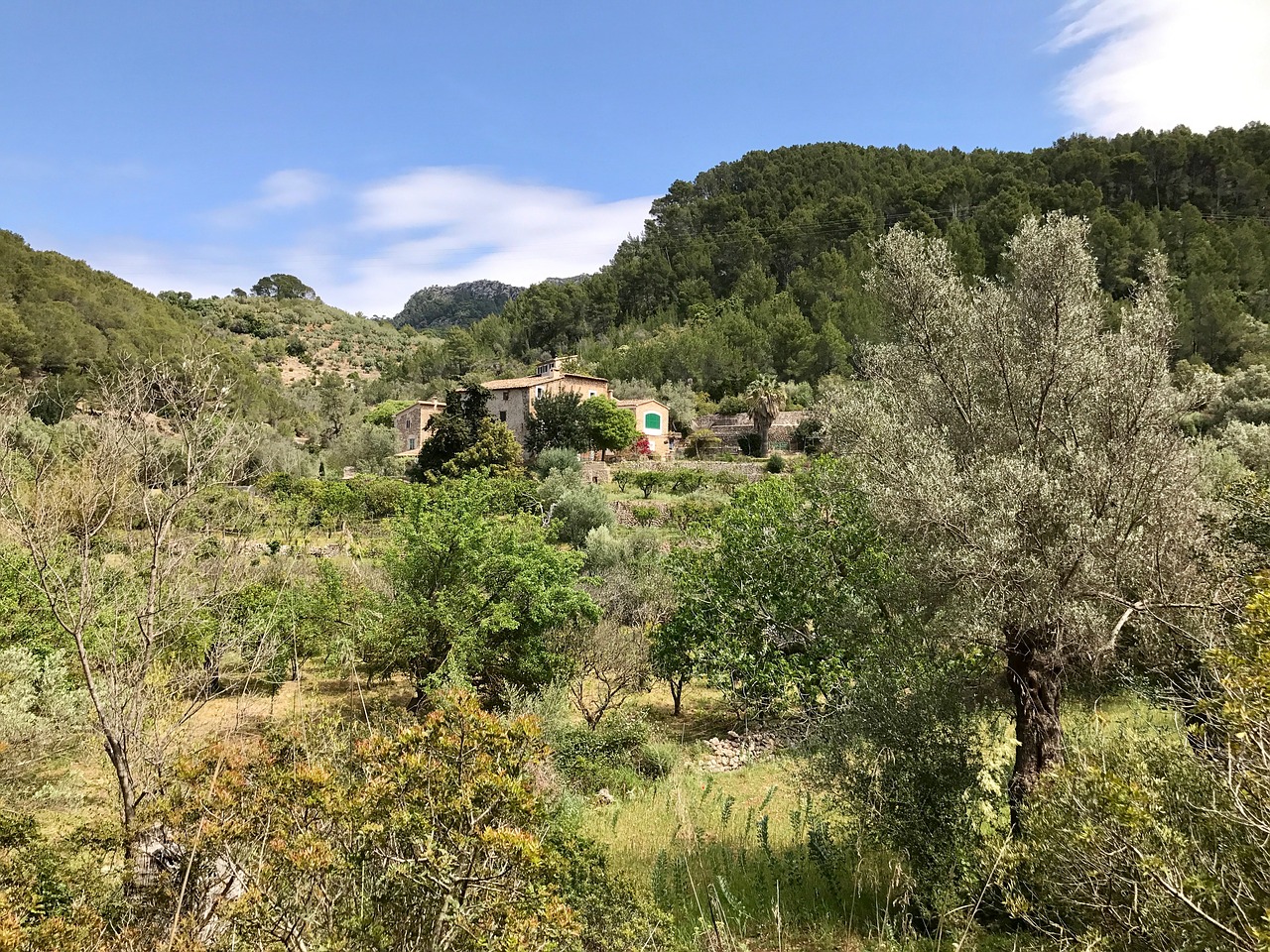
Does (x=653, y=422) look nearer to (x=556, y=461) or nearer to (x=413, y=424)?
(x=556, y=461)

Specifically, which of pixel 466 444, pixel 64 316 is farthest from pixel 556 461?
pixel 64 316

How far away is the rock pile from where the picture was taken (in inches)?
464

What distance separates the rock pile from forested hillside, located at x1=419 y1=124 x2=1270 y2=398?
3973 centimetres

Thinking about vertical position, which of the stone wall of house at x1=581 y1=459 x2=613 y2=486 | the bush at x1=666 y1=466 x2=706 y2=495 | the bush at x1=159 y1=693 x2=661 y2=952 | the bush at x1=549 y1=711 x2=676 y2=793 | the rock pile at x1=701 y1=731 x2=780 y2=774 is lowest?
the rock pile at x1=701 y1=731 x2=780 y2=774

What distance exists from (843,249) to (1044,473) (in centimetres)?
7498

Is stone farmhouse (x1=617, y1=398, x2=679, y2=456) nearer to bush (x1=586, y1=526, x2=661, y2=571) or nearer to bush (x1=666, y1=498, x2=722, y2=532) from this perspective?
bush (x1=666, y1=498, x2=722, y2=532)

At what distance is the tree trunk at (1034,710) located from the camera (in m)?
5.77

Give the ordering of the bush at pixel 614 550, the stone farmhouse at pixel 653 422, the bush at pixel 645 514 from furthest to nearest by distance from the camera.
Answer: the stone farmhouse at pixel 653 422 < the bush at pixel 645 514 < the bush at pixel 614 550

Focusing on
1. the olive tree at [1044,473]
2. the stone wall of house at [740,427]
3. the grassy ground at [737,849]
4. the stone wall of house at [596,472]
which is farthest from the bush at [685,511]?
the olive tree at [1044,473]

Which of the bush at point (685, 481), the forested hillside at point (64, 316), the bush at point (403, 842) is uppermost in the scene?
the forested hillside at point (64, 316)

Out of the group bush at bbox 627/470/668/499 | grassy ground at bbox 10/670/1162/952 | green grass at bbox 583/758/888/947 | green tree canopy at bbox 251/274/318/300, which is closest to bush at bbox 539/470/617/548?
bush at bbox 627/470/668/499

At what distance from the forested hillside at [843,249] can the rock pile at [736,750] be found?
39.7 m

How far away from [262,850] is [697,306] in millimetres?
73024

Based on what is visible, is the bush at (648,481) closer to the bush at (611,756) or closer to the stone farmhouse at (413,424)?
the stone farmhouse at (413,424)
